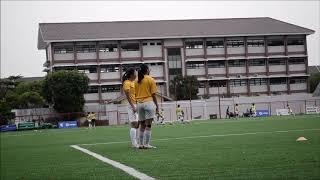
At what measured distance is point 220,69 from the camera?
83875 mm

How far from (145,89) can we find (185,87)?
64.5m

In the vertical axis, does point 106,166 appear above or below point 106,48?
below

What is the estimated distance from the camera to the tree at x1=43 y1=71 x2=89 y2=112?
7019 cm

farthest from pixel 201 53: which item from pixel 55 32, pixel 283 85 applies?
pixel 55 32

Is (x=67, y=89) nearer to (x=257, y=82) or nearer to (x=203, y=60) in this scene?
(x=203, y=60)

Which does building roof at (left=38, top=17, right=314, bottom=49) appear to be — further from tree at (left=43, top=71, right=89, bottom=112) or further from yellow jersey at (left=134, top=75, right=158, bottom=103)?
yellow jersey at (left=134, top=75, right=158, bottom=103)

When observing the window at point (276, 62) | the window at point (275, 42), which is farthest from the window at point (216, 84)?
Answer: the window at point (275, 42)

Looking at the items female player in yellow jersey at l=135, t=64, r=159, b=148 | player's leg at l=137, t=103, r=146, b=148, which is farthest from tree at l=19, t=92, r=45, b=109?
female player in yellow jersey at l=135, t=64, r=159, b=148

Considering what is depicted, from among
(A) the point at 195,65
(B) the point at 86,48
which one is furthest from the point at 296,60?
(B) the point at 86,48

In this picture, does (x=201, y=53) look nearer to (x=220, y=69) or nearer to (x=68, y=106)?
(x=220, y=69)

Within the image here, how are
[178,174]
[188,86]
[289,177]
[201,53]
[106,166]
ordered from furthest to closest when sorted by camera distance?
1. [201,53]
2. [188,86]
3. [106,166]
4. [178,174]
5. [289,177]

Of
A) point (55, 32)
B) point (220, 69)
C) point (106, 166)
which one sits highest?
point (55, 32)

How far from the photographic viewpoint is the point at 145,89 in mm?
12773

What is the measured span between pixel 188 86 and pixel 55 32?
20.5 m
